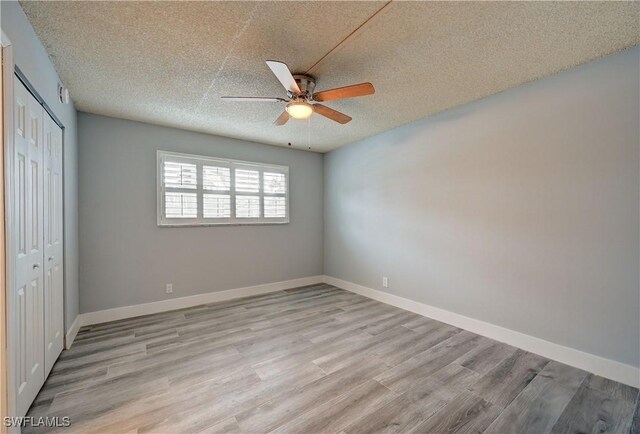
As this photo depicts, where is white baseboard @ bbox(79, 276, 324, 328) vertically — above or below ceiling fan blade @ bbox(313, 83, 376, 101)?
below

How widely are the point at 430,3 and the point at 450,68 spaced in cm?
85

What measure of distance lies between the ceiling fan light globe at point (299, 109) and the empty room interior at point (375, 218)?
28mm

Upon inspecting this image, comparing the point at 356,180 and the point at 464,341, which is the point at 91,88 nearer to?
the point at 356,180

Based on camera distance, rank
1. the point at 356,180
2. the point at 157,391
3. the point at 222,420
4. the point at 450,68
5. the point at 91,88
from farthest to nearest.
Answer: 1. the point at 356,180
2. the point at 91,88
3. the point at 450,68
4. the point at 157,391
5. the point at 222,420

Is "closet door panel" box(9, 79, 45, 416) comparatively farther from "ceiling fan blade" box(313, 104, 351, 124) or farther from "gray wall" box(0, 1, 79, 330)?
"ceiling fan blade" box(313, 104, 351, 124)

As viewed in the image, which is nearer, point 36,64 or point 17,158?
point 17,158

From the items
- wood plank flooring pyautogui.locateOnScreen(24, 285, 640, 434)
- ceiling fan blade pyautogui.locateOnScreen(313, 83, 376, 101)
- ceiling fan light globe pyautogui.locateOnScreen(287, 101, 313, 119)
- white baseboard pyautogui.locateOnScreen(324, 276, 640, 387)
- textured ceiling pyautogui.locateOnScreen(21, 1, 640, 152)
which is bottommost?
wood plank flooring pyautogui.locateOnScreen(24, 285, 640, 434)

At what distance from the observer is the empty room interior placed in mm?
1692

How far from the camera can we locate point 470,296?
9.93ft

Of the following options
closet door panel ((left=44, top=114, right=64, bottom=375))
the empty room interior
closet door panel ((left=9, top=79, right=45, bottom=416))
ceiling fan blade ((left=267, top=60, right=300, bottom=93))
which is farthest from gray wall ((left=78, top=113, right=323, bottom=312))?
ceiling fan blade ((left=267, top=60, right=300, bottom=93))

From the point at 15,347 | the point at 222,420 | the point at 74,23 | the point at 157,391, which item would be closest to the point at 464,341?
the point at 222,420

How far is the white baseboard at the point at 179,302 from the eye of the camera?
128 inches

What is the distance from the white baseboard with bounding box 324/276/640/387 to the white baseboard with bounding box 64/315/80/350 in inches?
147

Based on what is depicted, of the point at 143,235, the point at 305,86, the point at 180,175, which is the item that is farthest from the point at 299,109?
the point at 143,235
